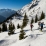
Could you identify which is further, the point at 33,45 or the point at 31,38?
the point at 31,38

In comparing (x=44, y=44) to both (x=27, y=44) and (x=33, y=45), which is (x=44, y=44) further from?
(x=27, y=44)

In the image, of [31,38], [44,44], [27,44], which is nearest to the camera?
[44,44]

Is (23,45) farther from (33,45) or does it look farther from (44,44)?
(44,44)

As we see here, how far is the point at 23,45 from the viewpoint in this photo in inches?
615

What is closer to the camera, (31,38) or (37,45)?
(37,45)

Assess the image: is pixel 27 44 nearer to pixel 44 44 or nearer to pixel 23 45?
pixel 23 45

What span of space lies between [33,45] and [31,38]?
2825mm

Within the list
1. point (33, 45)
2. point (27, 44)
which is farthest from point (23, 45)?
point (33, 45)

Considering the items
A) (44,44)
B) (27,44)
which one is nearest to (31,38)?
(27,44)

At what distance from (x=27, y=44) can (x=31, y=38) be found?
2.36 meters

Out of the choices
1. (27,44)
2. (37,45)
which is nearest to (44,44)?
(37,45)

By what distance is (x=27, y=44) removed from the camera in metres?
15.6

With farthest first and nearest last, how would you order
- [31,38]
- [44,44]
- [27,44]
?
[31,38]
[27,44]
[44,44]

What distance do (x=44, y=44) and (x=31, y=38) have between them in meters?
3.62
